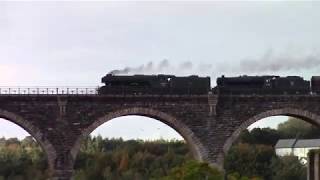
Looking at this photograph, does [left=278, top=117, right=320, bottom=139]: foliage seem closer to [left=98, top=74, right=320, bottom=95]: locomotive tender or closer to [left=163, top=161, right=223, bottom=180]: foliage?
[left=98, top=74, right=320, bottom=95]: locomotive tender

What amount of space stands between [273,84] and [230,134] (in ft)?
16.1

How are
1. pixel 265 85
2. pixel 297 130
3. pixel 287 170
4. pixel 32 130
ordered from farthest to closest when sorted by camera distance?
1. pixel 297 130
2. pixel 287 170
3. pixel 265 85
4. pixel 32 130

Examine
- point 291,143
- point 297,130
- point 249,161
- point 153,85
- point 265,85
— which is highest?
point 297,130

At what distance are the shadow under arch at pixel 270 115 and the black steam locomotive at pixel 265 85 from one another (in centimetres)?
136

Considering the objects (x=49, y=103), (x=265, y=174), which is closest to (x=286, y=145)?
(x=265, y=174)

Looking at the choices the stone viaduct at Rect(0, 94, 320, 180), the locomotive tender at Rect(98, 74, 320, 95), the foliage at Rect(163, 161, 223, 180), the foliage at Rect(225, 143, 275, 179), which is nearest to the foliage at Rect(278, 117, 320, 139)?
the foliage at Rect(225, 143, 275, 179)

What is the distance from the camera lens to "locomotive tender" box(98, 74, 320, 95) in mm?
51062

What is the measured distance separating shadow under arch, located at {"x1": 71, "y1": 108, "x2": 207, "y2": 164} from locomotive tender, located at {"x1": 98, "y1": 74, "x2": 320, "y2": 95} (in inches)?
52.3

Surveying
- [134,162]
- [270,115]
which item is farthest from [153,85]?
[134,162]

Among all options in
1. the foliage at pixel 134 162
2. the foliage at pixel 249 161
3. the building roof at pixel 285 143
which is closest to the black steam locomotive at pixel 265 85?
the foliage at pixel 134 162

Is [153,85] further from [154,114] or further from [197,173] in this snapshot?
[197,173]

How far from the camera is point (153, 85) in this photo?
51344 mm

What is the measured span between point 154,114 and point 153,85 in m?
2.06

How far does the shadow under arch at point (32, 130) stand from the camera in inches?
1903
